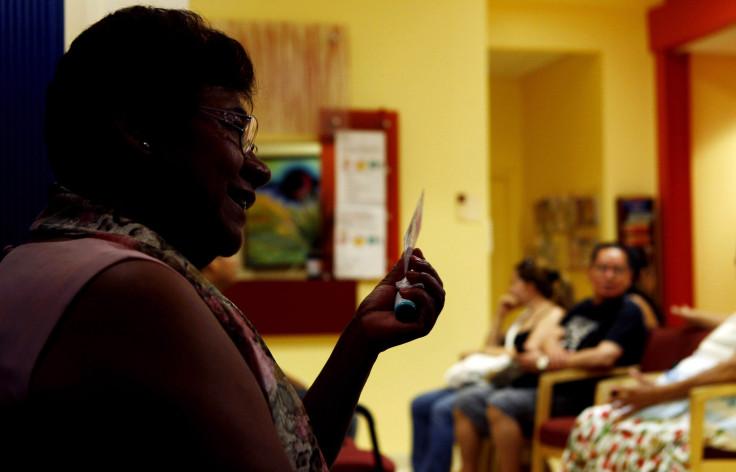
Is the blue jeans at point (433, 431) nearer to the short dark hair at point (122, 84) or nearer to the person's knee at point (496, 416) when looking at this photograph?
the person's knee at point (496, 416)

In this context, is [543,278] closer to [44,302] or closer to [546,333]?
[546,333]

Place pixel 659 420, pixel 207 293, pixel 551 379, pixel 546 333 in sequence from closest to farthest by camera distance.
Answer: pixel 207 293
pixel 659 420
pixel 551 379
pixel 546 333

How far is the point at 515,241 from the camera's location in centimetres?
895

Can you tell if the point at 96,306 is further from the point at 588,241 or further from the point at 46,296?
the point at 588,241

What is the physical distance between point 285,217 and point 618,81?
3460 mm

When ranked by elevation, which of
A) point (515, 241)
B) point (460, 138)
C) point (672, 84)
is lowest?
point (515, 241)

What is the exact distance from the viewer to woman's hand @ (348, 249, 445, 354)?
1008 mm

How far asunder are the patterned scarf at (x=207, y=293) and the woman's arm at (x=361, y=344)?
18cm

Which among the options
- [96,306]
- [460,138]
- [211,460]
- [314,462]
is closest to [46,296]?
[96,306]

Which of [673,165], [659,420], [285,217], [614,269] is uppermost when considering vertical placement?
[673,165]

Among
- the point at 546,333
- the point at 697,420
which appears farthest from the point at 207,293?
the point at 546,333

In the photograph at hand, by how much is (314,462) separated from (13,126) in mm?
→ 1223

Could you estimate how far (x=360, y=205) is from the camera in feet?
16.8

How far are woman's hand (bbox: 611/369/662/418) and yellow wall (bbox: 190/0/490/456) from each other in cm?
174
